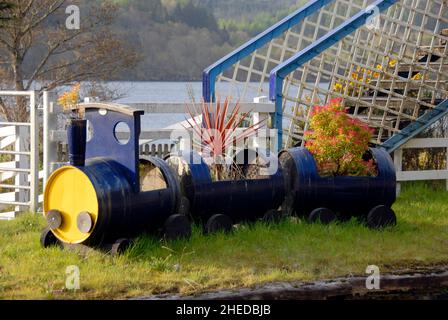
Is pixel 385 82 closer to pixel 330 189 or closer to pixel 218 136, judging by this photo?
pixel 330 189

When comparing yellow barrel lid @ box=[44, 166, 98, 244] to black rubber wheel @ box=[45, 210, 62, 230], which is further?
black rubber wheel @ box=[45, 210, 62, 230]

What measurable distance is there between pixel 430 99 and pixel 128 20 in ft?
81.7

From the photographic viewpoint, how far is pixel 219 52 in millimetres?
41594

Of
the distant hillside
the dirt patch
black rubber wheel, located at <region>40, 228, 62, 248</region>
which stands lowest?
the dirt patch

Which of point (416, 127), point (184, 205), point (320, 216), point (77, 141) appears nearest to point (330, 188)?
point (320, 216)

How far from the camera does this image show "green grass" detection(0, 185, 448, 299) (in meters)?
7.68

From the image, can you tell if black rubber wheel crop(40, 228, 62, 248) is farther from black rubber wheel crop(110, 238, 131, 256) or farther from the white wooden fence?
the white wooden fence

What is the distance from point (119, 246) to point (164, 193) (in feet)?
2.76

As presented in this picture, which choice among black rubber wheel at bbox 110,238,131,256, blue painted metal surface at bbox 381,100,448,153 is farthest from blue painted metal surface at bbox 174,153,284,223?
blue painted metal surface at bbox 381,100,448,153

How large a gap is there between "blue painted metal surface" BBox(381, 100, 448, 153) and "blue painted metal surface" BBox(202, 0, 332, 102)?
262 cm

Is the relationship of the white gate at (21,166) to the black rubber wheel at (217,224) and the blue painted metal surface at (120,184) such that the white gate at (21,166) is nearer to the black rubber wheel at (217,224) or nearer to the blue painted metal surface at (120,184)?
the blue painted metal surface at (120,184)

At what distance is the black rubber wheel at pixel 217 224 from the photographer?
9.51 metres
